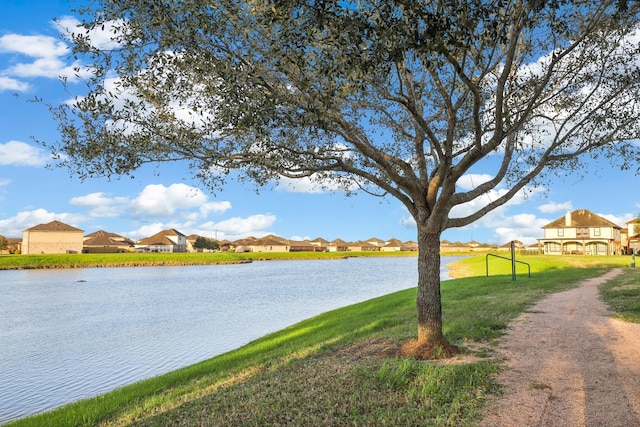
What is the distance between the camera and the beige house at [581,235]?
3073 inches

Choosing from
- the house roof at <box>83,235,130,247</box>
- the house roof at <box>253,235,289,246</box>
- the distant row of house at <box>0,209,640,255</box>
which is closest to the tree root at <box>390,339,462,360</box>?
the distant row of house at <box>0,209,640,255</box>

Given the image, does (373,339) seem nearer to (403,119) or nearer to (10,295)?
(403,119)

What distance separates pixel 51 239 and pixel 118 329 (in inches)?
4244

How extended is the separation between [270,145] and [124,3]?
3722mm

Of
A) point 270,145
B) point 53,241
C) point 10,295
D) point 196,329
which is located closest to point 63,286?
point 10,295

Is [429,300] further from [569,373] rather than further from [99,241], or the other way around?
[99,241]

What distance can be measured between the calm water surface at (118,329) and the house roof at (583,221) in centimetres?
5821

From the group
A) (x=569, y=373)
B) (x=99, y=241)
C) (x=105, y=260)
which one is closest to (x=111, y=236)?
(x=99, y=241)

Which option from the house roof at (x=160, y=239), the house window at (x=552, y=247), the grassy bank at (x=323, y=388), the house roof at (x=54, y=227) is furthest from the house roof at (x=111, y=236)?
the grassy bank at (x=323, y=388)

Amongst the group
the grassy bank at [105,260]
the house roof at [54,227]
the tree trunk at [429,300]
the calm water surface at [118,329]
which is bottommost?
the calm water surface at [118,329]

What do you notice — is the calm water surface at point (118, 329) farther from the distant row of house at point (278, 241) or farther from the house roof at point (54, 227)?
the house roof at point (54, 227)

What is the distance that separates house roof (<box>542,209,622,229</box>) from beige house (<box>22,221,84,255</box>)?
109 m

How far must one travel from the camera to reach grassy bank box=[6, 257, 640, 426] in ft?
22.9

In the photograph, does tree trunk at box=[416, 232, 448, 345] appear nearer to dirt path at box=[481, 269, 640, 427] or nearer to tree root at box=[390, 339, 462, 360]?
tree root at box=[390, 339, 462, 360]
